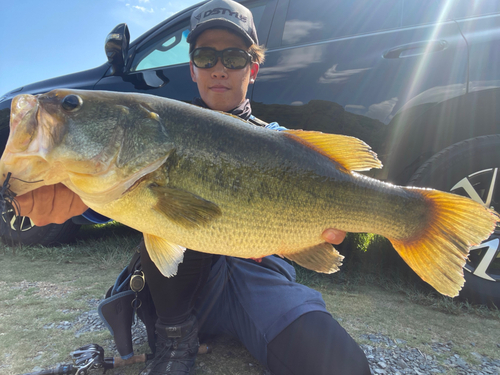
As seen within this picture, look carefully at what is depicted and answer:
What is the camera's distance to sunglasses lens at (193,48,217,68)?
2.19 m

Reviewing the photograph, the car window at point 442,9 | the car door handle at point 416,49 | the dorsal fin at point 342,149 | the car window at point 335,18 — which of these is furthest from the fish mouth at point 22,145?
the car window at point 442,9

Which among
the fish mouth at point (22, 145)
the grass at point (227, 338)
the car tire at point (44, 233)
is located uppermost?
the fish mouth at point (22, 145)

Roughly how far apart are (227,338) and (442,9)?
3209 mm

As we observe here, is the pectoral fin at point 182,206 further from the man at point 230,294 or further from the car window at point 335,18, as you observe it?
the car window at point 335,18

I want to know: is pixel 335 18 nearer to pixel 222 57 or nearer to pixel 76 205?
pixel 222 57

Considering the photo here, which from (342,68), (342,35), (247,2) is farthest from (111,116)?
(247,2)

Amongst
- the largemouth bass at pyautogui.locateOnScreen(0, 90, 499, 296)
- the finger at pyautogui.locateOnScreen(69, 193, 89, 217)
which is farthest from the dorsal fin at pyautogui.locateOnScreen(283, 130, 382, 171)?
the finger at pyautogui.locateOnScreen(69, 193, 89, 217)

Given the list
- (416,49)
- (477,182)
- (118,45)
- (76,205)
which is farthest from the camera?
(118,45)

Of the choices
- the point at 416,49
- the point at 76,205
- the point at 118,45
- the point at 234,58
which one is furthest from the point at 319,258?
the point at 118,45

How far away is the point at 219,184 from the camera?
50.9 inches

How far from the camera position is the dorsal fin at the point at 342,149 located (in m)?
1.49

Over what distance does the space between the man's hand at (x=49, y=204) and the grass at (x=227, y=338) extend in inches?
9.2

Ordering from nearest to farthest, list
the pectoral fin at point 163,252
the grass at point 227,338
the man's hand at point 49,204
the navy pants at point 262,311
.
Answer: the pectoral fin at point 163,252, the man's hand at point 49,204, the navy pants at point 262,311, the grass at point 227,338

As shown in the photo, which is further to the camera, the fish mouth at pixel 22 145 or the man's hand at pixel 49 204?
the man's hand at pixel 49 204
